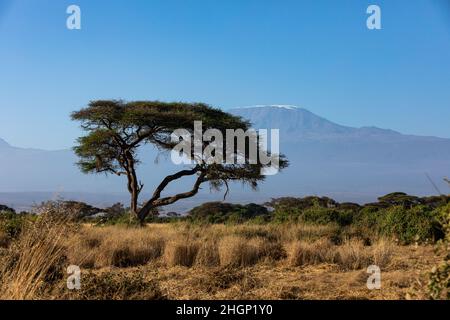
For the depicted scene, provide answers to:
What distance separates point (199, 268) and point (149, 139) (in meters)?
16.1

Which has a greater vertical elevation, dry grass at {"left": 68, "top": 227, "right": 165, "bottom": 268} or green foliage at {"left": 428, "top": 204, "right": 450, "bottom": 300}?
green foliage at {"left": 428, "top": 204, "right": 450, "bottom": 300}

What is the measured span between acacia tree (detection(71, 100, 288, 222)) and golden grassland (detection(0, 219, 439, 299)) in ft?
36.3

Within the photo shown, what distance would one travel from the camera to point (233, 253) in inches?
392

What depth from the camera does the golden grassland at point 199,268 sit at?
6488 mm

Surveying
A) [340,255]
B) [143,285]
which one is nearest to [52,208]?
[143,285]

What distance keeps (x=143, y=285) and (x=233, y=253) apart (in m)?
3.32

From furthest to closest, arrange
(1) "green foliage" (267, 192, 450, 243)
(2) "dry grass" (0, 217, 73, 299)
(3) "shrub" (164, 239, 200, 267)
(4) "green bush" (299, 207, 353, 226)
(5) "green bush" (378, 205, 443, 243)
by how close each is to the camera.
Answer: (4) "green bush" (299, 207, 353, 226), (1) "green foliage" (267, 192, 450, 243), (5) "green bush" (378, 205, 443, 243), (3) "shrub" (164, 239, 200, 267), (2) "dry grass" (0, 217, 73, 299)

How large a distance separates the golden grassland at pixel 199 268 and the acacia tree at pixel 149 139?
436 inches

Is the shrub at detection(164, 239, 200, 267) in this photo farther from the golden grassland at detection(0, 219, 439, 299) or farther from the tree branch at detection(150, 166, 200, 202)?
the tree branch at detection(150, 166, 200, 202)

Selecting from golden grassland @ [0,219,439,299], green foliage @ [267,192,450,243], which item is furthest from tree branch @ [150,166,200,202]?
golden grassland @ [0,219,439,299]

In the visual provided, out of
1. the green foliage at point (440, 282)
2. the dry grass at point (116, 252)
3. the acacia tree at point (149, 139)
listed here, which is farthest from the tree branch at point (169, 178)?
the green foliage at point (440, 282)

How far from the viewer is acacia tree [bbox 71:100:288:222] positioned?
23.7m

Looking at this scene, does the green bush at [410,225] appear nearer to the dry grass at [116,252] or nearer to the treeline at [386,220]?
the treeline at [386,220]

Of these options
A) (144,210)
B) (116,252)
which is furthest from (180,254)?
(144,210)
